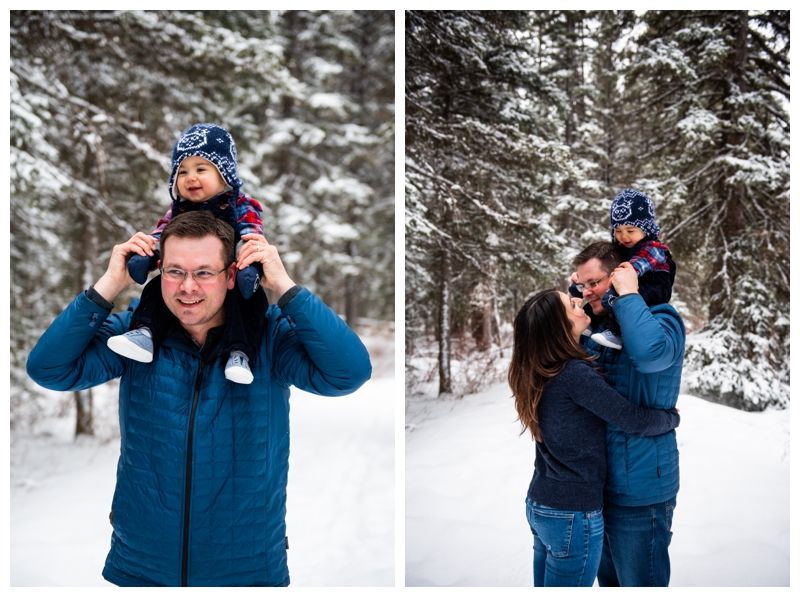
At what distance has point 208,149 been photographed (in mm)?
1716

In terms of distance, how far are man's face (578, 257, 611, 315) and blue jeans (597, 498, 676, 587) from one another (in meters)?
0.73

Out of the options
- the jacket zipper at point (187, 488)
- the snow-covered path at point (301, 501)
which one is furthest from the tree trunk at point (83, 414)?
the jacket zipper at point (187, 488)

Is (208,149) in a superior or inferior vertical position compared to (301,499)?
superior

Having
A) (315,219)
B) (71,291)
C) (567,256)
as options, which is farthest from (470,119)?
(71,291)

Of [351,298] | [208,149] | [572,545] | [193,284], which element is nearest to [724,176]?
[572,545]

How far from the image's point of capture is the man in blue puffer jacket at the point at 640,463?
177 cm

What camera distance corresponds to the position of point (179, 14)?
14.9 feet

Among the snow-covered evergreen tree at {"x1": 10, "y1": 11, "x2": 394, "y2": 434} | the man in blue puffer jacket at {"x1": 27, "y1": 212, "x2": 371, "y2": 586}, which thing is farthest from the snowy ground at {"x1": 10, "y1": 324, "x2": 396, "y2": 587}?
the man in blue puffer jacket at {"x1": 27, "y1": 212, "x2": 371, "y2": 586}

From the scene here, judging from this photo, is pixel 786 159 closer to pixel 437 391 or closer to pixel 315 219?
pixel 437 391

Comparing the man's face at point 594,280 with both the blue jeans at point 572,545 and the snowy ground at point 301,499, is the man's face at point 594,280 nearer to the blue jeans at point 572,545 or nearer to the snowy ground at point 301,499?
the blue jeans at point 572,545

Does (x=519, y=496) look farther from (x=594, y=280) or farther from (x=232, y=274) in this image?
(x=232, y=274)

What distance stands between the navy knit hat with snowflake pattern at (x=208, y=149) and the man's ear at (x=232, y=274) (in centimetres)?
34

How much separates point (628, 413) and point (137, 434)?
155 centimetres

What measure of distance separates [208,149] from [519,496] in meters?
2.58
